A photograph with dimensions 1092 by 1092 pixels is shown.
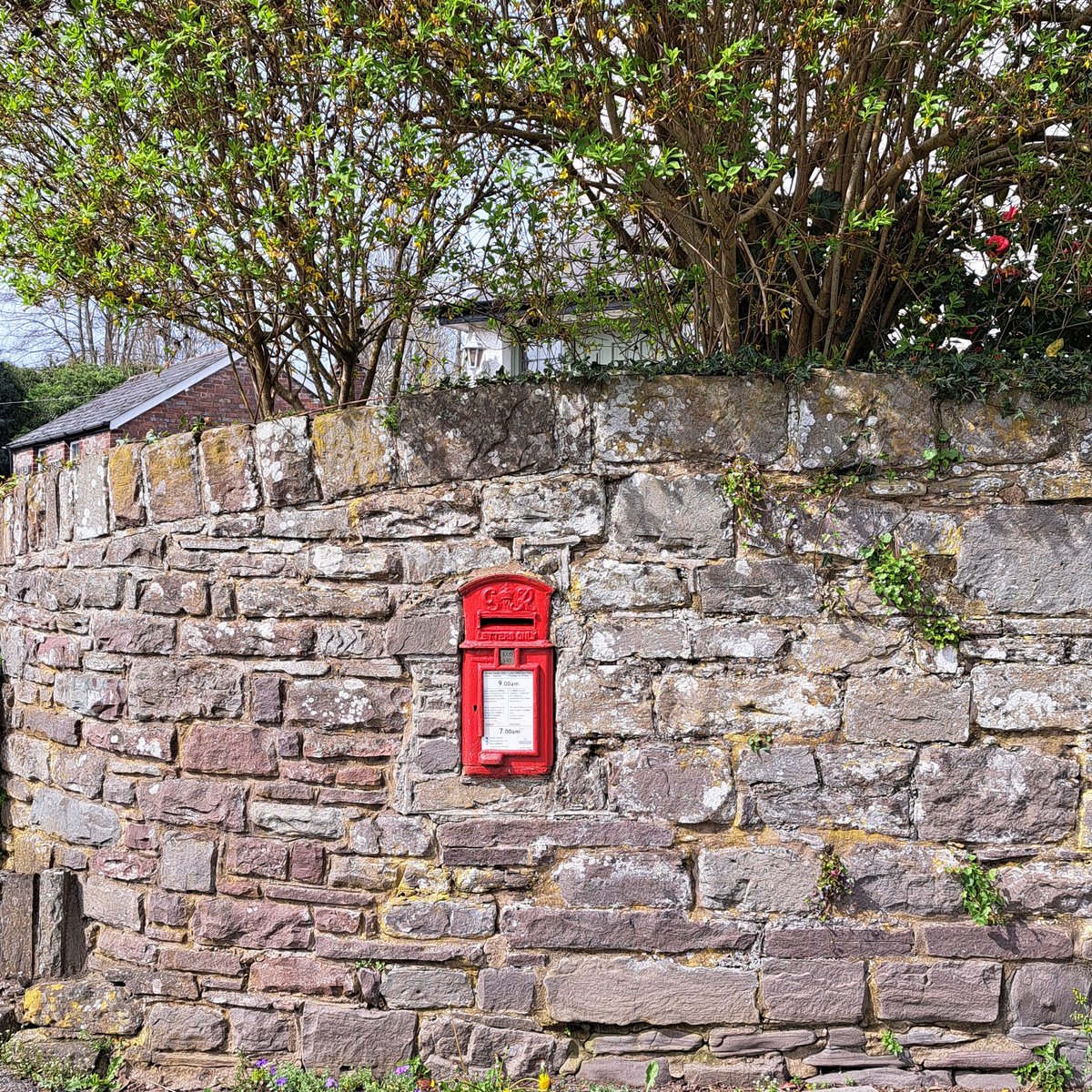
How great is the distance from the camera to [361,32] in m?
3.41

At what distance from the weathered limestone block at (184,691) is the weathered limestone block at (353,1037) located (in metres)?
1.25

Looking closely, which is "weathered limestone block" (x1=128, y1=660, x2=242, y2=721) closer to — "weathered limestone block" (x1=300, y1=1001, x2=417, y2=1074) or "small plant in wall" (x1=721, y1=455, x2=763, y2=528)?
"weathered limestone block" (x1=300, y1=1001, x2=417, y2=1074)

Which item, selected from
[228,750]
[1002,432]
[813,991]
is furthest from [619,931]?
[1002,432]

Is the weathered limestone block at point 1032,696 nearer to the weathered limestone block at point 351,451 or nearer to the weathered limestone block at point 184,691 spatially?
the weathered limestone block at point 351,451

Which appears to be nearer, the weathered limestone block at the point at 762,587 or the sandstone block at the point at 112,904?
the weathered limestone block at the point at 762,587

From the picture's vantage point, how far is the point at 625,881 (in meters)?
3.61

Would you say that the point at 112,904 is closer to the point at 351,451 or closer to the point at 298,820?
the point at 298,820

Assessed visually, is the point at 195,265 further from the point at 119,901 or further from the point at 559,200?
the point at 119,901

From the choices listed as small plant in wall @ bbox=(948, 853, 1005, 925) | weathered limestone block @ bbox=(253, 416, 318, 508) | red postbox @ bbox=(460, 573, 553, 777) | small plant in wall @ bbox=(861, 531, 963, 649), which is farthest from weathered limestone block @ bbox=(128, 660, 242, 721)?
small plant in wall @ bbox=(948, 853, 1005, 925)

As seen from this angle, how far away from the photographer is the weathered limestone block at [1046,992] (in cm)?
348

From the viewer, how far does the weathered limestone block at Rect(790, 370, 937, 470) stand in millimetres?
3508

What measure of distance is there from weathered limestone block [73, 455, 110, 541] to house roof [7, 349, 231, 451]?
11.0 meters

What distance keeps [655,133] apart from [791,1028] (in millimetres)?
3441

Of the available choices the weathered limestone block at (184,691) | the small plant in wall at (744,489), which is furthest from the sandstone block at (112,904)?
the small plant in wall at (744,489)
